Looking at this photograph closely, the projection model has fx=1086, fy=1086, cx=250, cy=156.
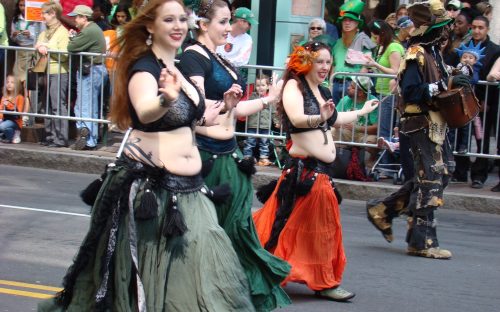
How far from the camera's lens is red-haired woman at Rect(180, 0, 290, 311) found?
21.6ft

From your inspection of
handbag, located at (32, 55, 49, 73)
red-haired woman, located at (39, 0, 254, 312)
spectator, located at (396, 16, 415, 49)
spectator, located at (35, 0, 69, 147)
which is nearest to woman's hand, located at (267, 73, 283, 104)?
red-haired woman, located at (39, 0, 254, 312)

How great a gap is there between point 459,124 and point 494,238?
5.74ft

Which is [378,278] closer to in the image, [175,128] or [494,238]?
[494,238]

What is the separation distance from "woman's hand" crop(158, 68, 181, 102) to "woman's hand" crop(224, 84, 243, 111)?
1.08 metres

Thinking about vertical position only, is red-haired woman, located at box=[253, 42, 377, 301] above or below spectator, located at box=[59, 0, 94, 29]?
below

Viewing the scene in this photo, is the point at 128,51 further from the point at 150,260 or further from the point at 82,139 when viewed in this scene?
the point at 82,139

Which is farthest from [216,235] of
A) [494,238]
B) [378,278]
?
[494,238]

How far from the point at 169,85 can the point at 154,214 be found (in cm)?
69

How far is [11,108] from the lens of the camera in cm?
1473

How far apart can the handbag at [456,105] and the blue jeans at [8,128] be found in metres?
7.47

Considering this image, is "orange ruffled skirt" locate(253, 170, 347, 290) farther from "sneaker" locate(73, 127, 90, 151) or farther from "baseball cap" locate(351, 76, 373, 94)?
"sneaker" locate(73, 127, 90, 151)

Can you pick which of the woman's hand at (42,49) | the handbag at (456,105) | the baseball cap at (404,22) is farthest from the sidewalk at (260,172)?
the handbag at (456,105)

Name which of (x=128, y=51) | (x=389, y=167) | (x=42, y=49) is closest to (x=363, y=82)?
(x=389, y=167)

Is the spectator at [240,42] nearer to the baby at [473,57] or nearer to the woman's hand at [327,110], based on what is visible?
the baby at [473,57]
